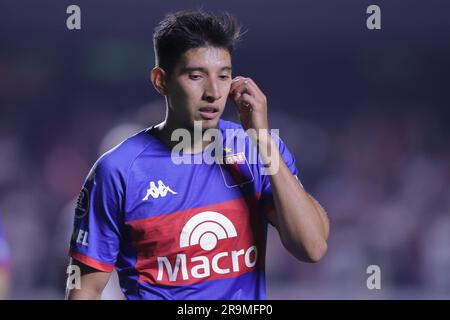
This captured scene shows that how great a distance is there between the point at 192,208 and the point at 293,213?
42 centimetres

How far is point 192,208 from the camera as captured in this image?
117 inches

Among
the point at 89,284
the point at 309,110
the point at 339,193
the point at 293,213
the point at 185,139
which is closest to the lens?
the point at 293,213

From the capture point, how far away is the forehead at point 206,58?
2.93 m

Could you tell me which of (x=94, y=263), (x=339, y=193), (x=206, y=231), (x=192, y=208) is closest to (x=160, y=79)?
(x=192, y=208)

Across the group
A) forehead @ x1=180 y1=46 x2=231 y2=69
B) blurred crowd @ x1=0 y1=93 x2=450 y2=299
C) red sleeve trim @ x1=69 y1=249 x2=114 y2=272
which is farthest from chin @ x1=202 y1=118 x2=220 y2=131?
blurred crowd @ x1=0 y1=93 x2=450 y2=299

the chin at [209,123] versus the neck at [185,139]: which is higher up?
the chin at [209,123]

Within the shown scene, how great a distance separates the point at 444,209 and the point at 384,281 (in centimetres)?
130

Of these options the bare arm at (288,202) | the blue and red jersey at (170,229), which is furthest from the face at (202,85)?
the blue and red jersey at (170,229)

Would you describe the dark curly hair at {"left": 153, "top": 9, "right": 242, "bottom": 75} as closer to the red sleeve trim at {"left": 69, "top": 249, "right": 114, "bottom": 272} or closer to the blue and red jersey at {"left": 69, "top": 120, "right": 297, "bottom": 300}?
the blue and red jersey at {"left": 69, "top": 120, "right": 297, "bottom": 300}

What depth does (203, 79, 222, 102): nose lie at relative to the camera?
2869 millimetres

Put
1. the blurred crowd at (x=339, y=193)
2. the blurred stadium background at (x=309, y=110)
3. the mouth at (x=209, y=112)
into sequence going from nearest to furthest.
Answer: the mouth at (x=209, y=112), the blurred crowd at (x=339, y=193), the blurred stadium background at (x=309, y=110)

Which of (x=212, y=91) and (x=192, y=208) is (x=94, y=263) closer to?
(x=192, y=208)

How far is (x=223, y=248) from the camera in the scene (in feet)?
9.59

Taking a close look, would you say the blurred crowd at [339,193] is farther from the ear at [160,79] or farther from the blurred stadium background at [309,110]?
the ear at [160,79]
